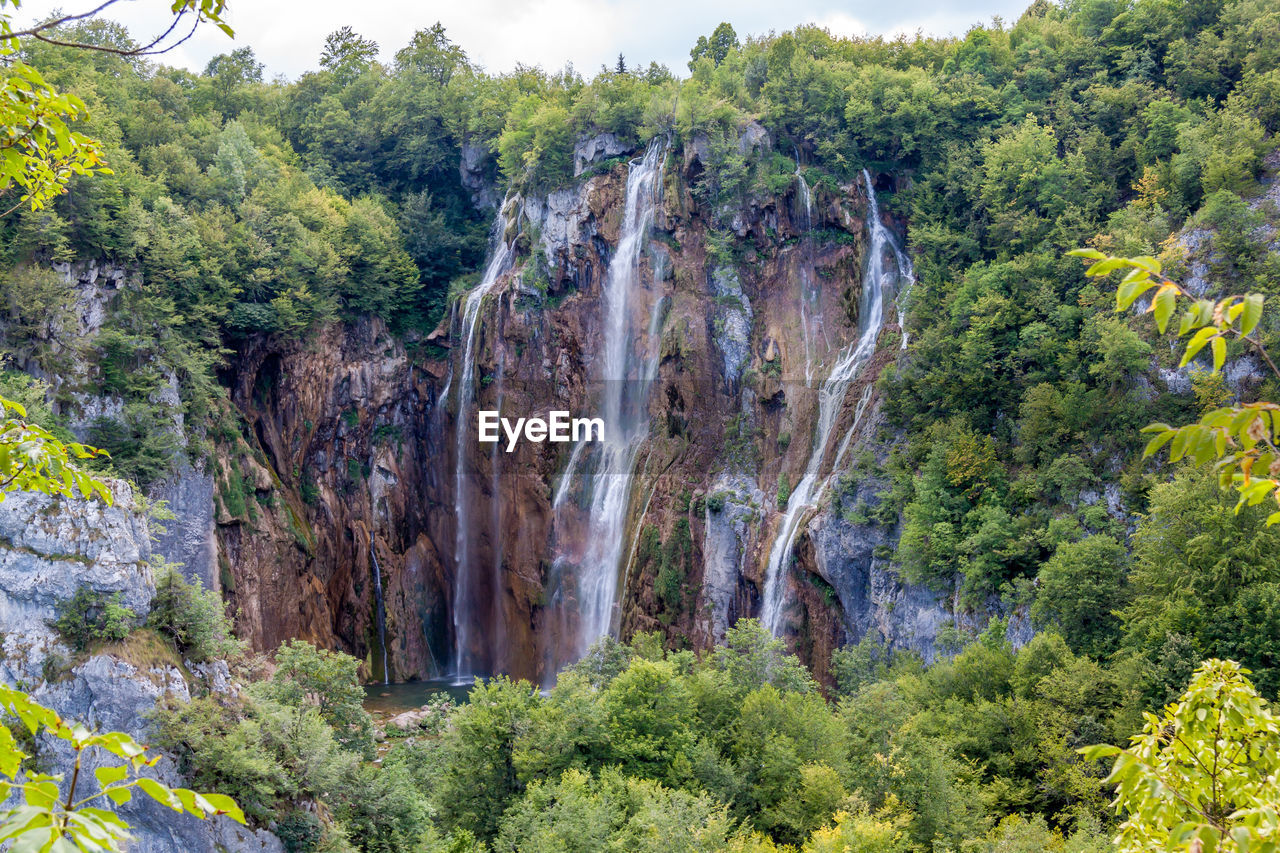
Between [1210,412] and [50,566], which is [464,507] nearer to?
[50,566]

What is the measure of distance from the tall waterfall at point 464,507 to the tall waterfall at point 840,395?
52.8ft

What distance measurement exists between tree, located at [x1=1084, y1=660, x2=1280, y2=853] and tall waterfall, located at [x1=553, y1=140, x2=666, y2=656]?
99.1 ft

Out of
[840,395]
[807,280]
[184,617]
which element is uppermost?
[807,280]

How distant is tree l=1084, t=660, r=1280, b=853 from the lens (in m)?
4.38

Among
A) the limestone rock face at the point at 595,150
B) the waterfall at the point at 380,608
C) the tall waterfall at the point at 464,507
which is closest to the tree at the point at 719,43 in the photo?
the limestone rock face at the point at 595,150

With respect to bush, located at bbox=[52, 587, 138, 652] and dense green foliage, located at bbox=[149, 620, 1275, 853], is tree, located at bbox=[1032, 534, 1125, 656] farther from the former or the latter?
bush, located at bbox=[52, 587, 138, 652]

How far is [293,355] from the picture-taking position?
39.3 m

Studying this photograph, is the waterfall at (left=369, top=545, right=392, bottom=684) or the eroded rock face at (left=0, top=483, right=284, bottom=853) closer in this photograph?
the eroded rock face at (left=0, top=483, right=284, bottom=853)

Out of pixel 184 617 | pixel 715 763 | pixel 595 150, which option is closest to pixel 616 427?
pixel 595 150

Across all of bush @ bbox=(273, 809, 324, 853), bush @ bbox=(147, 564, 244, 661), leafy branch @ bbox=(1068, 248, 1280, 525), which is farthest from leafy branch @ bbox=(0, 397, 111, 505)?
bush @ bbox=(147, 564, 244, 661)

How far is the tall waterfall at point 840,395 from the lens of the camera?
30.4m

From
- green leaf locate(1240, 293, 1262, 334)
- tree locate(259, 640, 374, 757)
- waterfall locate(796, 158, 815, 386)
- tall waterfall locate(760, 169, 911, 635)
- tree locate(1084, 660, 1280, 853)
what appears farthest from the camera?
waterfall locate(796, 158, 815, 386)

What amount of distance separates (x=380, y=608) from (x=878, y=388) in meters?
24.5

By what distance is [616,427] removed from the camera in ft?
124
